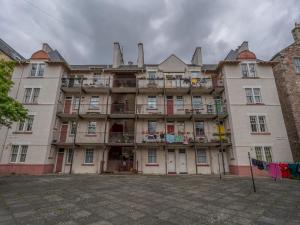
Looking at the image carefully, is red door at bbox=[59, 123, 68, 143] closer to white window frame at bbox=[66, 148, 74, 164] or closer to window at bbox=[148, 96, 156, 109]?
white window frame at bbox=[66, 148, 74, 164]

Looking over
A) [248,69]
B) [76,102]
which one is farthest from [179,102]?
[76,102]

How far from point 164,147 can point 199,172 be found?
186 inches

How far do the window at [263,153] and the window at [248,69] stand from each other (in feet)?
28.0

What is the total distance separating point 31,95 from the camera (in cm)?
1841

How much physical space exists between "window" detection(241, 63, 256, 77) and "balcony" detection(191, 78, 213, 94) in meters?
3.89

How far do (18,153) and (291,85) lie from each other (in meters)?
30.9

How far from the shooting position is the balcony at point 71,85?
63.2 ft

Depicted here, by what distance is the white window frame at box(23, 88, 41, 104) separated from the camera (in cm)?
1825

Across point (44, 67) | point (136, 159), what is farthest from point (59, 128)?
point (136, 159)

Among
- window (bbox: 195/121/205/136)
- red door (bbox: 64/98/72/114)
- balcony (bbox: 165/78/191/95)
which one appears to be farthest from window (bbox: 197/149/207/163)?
red door (bbox: 64/98/72/114)

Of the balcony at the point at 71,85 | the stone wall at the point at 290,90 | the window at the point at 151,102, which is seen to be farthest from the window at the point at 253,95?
the balcony at the point at 71,85

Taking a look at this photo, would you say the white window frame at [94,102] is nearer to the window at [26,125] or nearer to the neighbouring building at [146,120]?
the neighbouring building at [146,120]

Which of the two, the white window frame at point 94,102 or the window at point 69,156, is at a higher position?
the white window frame at point 94,102

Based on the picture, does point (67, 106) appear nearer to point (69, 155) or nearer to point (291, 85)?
point (69, 155)
